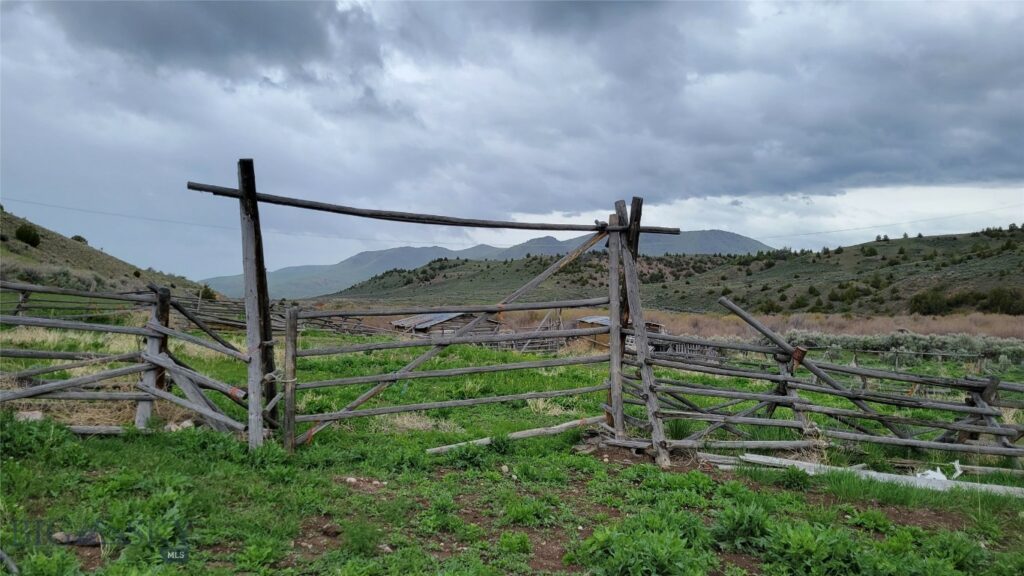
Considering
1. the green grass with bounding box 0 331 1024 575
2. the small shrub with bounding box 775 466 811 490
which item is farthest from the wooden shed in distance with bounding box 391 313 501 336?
the small shrub with bounding box 775 466 811 490

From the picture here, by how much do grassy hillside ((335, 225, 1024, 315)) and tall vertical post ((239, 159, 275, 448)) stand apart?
37376 millimetres

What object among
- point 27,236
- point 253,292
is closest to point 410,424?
point 253,292

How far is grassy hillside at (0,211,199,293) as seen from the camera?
85.9ft

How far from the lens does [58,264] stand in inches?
1302

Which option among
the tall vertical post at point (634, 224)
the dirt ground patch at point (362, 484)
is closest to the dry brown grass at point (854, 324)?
the tall vertical post at point (634, 224)

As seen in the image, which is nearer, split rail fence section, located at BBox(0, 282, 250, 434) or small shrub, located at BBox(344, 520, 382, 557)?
small shrub, located at BBox(344, 520, 382, 557)

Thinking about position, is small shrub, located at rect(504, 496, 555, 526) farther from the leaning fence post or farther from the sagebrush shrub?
the sagebrush shrub

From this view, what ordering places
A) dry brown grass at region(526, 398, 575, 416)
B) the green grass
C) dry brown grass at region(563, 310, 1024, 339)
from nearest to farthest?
the green grass, dry brown grass at region(526, 398, 575, 416), dry brown grass at region(563, 310, 1024, 339)

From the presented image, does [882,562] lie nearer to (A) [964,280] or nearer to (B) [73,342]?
(B) [73,342]

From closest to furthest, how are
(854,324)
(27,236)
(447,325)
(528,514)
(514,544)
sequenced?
(514,544) → (528,514) → (854,324) → (447,325) → (27,236)

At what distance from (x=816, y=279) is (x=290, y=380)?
5014 cm

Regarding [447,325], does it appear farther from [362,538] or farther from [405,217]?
[362,538]

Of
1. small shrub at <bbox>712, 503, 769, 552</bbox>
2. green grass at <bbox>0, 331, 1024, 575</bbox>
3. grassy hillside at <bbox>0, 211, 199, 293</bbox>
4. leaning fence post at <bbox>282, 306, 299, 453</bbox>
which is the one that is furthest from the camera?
grassy hillside at <bbox>0, 211, 199, 293</bbox>

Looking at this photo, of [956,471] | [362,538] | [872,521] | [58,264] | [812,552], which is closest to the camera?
[812,552]
